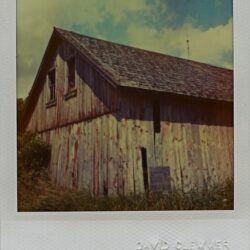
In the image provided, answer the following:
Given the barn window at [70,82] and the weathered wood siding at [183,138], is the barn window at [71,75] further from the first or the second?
the weathered wood siding at [183,138]

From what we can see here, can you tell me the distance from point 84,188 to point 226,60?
17.5 inches

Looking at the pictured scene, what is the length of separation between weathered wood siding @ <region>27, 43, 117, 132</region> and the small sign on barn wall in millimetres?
175

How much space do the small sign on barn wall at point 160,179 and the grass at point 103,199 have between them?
1 cm

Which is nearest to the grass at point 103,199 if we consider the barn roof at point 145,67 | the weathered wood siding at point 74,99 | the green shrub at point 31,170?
the green shrub at point 31,170

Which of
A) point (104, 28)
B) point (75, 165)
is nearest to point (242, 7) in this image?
point (104, 28)

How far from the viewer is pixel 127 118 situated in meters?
1.31

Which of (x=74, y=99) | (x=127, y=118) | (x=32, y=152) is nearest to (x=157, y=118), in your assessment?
(x=127, y=118)

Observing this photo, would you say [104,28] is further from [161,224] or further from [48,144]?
[161,224]

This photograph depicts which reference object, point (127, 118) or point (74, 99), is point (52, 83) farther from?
point (127, 118)

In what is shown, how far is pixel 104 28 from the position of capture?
132 centimetres

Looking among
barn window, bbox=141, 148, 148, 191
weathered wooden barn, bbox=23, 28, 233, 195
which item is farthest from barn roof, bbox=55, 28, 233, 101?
barn window, bbox=141, 148, 148, 191

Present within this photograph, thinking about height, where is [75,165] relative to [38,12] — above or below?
below

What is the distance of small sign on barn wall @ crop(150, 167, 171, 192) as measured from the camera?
131 cm

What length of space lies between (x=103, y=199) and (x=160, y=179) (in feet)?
0.46
